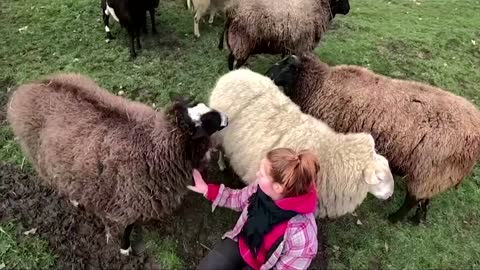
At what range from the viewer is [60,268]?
11.9 ft

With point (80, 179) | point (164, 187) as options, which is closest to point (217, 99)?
point (164, 187)

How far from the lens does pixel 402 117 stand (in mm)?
3980

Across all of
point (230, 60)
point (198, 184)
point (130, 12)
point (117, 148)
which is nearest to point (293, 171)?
point (198, 184)

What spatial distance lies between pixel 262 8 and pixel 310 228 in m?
3.15

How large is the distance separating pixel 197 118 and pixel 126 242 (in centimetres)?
129

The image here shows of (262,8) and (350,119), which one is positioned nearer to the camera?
(350,119)

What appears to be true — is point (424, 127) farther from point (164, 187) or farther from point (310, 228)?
point (164, 187)

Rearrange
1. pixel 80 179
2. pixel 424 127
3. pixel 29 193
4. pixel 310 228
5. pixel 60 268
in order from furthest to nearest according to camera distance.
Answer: pixel 29 193 < pixel 424 127 < pixel 60 268 < pixel 80 179 < pixel 310 228

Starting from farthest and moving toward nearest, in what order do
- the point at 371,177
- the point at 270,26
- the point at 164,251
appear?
the point at 270,26 < the point at 164,251 < the point at 371,177

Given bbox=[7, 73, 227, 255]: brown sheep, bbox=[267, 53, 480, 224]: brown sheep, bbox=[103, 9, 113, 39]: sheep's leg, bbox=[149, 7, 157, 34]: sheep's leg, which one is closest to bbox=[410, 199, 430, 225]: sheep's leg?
bbox=[267, 53, 480, 224]: brown sheep

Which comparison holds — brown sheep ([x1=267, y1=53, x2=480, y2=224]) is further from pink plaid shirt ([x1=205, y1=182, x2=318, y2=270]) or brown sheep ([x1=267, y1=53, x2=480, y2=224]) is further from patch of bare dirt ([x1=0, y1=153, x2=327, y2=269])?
pink plaid shirt ([x1=205, y1=182, x2=318, y2=270])

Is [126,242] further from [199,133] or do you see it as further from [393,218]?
[393,218]

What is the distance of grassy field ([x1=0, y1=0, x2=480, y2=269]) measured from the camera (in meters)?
→ 4.09

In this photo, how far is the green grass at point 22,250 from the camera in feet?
11.9
